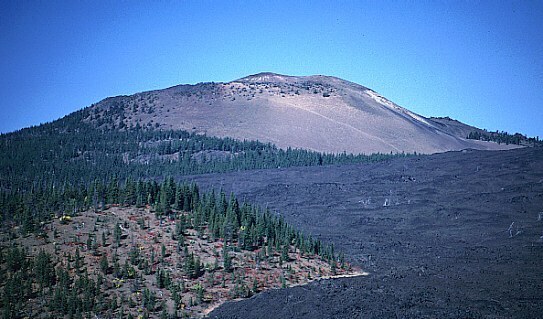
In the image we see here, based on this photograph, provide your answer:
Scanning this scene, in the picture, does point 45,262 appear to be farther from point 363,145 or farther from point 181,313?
point 363,145

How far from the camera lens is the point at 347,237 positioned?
75625 millimetres

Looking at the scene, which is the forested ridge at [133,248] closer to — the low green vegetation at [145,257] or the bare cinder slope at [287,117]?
the low green vegetation at [145,257]

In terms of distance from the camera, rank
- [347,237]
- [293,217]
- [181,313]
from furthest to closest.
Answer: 1. [293,217]
2. [347,237]
3. [181,313]

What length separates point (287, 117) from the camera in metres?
166

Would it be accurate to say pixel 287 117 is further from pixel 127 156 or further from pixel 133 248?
pixel 133 248

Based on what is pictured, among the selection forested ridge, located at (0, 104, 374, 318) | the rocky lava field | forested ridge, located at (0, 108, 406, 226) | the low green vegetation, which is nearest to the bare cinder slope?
forested ridge, located at (0, 108, 406, 226)

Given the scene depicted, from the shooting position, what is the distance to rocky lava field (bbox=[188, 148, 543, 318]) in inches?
1613

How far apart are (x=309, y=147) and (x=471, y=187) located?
58.6 metres

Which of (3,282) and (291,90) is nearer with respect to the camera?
(3,282)

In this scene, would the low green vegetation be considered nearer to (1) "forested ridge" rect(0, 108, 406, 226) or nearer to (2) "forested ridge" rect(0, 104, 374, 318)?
(2) "forested ridge" rect(0, 104, 374, 318)

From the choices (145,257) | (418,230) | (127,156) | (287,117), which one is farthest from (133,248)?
(287,117)

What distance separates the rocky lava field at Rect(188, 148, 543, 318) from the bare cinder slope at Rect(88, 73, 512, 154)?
38529 mm

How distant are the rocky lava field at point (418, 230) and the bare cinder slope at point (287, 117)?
38.5m

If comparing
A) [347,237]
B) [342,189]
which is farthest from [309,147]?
[347,237]
